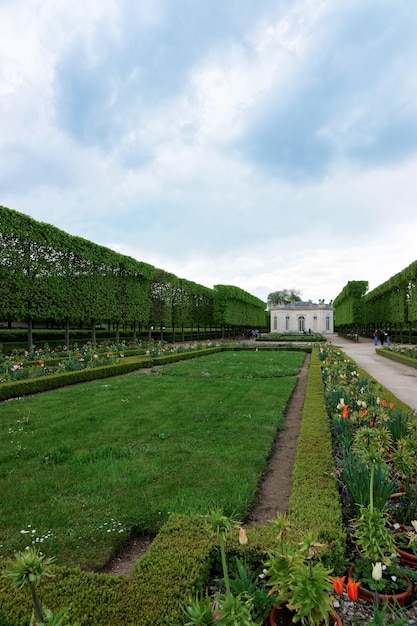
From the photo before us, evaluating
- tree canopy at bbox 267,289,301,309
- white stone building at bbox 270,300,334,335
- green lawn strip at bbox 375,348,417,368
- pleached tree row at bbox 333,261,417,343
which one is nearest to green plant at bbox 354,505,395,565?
green lawn strip at bbox 375,348,417,368

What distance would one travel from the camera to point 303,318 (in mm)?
75938

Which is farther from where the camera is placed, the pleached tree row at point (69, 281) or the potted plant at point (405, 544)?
the pleached tree row at point (69, 281)

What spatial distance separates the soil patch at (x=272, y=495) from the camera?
2.80 m

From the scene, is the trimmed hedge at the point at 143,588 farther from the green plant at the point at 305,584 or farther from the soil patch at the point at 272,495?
the green plant at the point at 305,584

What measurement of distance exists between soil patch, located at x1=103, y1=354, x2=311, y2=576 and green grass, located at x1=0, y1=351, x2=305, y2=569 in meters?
0.10

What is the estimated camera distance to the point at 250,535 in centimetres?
263

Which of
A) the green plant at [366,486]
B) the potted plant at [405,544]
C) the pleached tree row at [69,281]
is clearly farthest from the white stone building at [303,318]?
the potted plant at [405,544]

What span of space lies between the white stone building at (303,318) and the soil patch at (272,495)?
70040mm

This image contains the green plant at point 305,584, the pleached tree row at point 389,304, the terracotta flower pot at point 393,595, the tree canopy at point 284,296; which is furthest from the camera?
the tree canopy at point 284,296

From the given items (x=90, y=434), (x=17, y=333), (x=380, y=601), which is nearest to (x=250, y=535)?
(x=380, y=601)

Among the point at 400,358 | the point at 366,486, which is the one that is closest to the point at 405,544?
the point at 366,486

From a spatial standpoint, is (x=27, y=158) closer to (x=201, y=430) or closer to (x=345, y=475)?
(x=201, y=430)

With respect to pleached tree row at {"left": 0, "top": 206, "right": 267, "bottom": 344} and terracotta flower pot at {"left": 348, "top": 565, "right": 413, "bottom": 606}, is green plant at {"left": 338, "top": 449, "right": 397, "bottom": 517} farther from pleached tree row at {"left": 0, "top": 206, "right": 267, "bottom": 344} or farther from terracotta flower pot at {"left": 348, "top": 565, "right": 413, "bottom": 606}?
pleached tree row at {"left": 0, "top": 206, "right": 267, "bottom": 344}

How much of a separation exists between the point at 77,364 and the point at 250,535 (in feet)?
33.8
